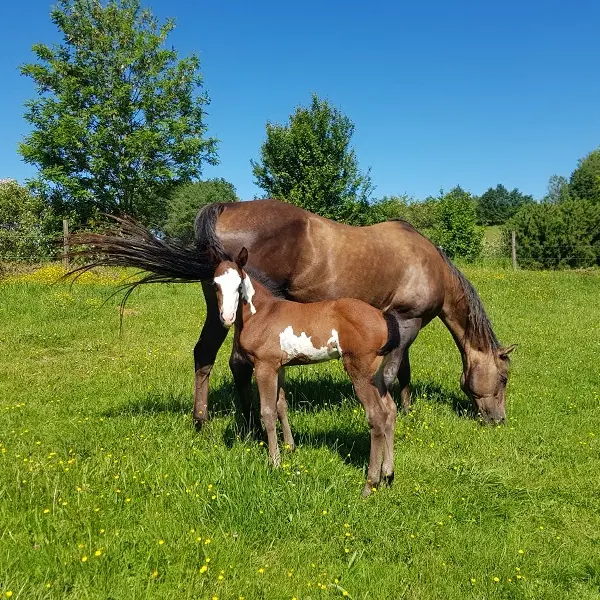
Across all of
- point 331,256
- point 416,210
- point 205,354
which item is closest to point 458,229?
point 416,210

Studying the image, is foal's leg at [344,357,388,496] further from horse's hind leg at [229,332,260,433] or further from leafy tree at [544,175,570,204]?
leafy tree at [544,175,570,204]

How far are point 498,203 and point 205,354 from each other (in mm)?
101020

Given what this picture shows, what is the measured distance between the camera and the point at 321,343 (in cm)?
390

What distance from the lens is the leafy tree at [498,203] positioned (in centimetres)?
9169

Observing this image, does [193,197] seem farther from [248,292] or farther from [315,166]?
[248,292]

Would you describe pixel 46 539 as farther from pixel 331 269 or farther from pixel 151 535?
pixel 331 269

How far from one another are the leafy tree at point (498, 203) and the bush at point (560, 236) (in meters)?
66.8

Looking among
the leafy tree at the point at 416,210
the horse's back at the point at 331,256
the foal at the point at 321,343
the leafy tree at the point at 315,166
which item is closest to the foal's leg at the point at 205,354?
the horse's back at the point at 331,256

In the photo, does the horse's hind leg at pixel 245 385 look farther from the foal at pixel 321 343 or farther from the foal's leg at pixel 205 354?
the foal at pixel 321 343

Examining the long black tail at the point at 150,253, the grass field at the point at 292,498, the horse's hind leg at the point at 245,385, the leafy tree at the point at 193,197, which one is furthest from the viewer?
the leafy tree at the point at 193,197

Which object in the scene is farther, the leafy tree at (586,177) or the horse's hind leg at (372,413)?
the leafy tree at (586,177)

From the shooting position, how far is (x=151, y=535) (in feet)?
10.1

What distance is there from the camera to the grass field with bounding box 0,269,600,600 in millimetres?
2826

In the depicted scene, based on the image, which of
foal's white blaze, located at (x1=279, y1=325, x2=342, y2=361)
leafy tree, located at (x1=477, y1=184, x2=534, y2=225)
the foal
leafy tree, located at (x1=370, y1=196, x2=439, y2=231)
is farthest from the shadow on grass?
leafy tree, located at (x1=477, y1=184, x2=534, y2=225)
